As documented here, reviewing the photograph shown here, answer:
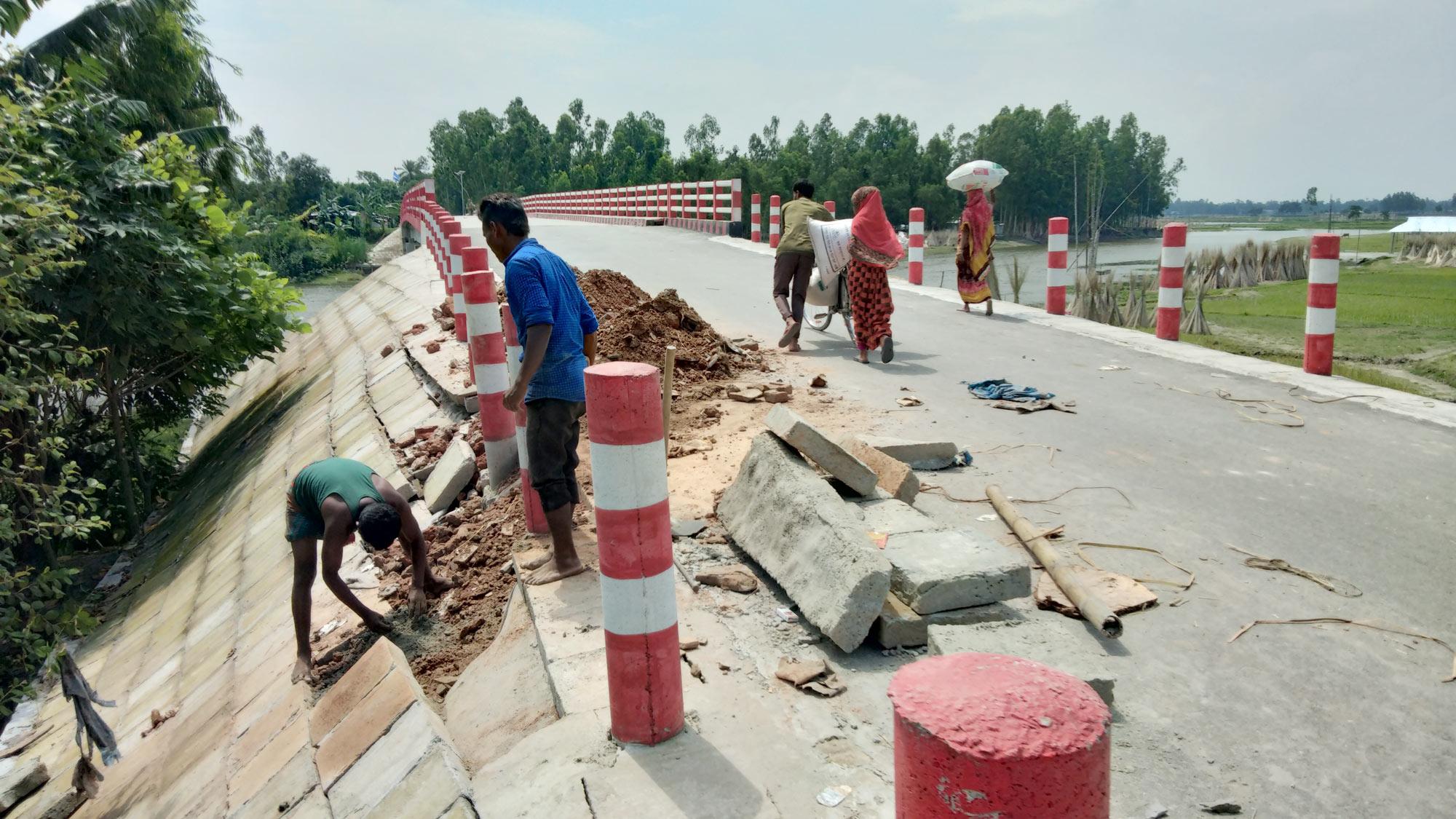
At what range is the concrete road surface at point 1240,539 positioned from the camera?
2756 mm

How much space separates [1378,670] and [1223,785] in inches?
37.6

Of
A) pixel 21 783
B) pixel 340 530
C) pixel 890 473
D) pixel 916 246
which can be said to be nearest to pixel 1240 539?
pixel 890 473

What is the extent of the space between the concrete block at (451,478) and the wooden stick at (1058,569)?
10.6ft

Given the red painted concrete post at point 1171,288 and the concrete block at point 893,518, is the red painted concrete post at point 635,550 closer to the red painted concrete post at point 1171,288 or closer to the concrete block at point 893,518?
the concrete block at point 893,518

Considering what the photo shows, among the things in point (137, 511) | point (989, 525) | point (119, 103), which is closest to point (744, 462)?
point (989, 525)

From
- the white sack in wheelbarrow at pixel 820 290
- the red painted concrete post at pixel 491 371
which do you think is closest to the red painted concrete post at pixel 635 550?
the red painted concrete post at pixel 491 371

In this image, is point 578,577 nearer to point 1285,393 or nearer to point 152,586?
point 1285,393

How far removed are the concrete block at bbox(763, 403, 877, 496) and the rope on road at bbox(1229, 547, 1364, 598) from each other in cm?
158

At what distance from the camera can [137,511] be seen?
46.8ft

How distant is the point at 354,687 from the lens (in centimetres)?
410

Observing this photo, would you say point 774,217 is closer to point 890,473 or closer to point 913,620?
point 890,473

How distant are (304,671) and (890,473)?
121 inches

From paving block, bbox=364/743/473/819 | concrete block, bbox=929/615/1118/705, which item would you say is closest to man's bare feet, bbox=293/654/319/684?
paving block, bbox=364/743/473/819

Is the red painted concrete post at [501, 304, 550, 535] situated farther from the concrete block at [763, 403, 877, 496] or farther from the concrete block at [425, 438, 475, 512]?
the concrete block at [425, 438, 475, 512]
